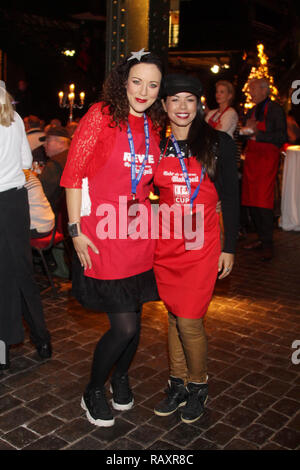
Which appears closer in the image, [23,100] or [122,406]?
[122,406]

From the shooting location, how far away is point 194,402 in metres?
3.14

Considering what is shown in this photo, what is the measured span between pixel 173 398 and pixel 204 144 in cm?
154

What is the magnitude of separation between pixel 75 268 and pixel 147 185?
2.01ft

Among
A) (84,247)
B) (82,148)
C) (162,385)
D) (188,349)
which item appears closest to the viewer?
(82,148)

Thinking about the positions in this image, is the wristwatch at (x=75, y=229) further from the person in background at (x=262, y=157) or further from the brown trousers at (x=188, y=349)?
the person in background at (x=262, y=157)

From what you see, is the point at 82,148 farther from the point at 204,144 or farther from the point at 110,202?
the point at 204,144

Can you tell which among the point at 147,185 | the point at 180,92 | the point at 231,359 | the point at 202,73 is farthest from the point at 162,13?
the point at 202,73

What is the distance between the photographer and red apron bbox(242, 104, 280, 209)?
7.36 metres

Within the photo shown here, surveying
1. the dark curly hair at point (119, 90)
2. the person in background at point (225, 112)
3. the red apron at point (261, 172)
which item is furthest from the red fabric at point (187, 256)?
the person in background at point (225, 112)

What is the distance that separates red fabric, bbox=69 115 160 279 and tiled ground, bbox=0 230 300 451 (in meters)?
0.92

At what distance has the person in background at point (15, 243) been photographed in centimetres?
345

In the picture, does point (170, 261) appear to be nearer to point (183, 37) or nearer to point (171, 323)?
point (171, 323)

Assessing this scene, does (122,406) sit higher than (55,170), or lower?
lower

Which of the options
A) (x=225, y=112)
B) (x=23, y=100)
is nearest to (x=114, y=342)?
(x=225, y=112)
